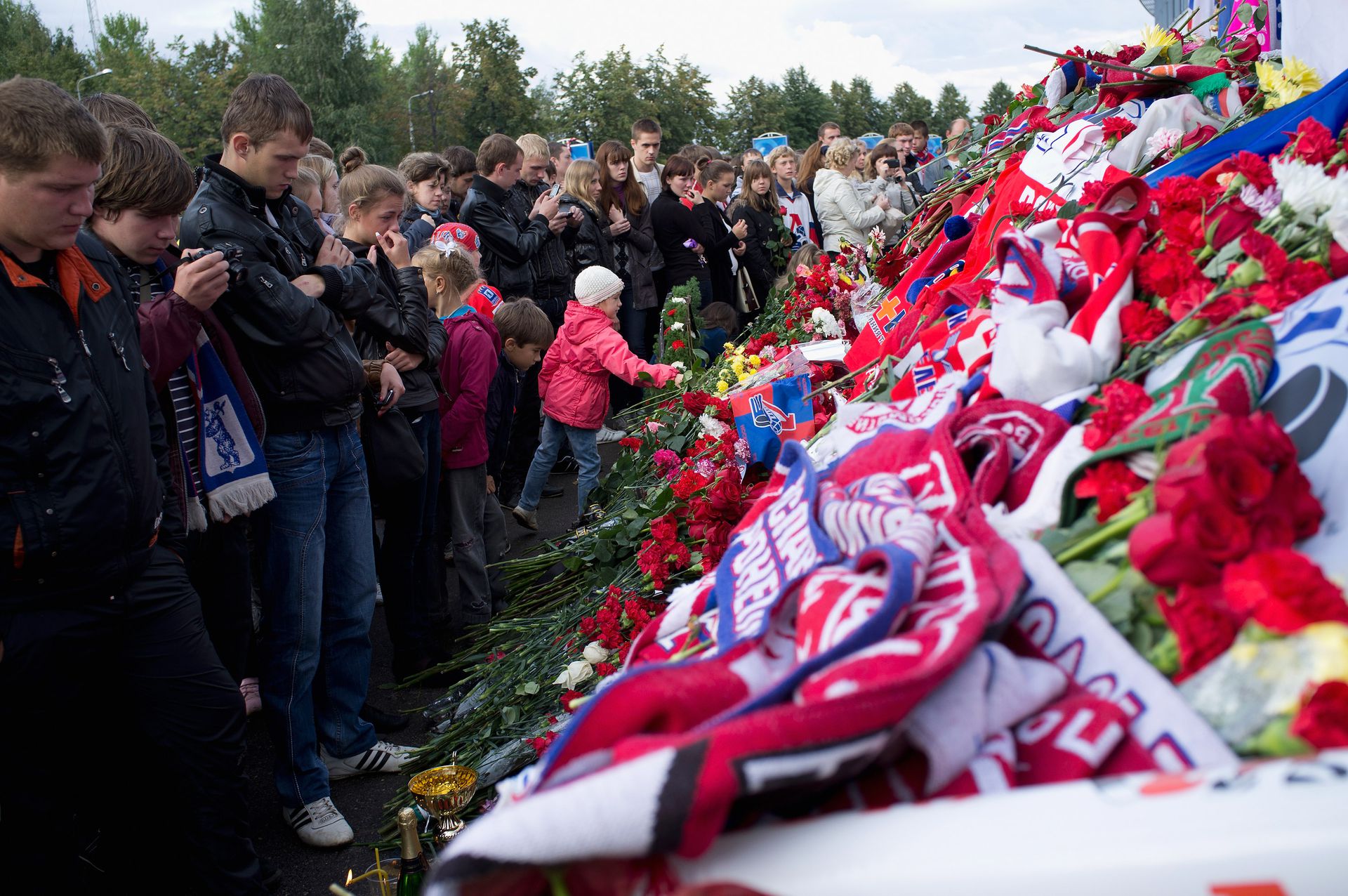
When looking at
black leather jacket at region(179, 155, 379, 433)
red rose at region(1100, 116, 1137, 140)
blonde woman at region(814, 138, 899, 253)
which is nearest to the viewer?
red rose at region(1100, 116, 1137, 140)

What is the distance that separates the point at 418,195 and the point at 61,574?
4859 millimetres

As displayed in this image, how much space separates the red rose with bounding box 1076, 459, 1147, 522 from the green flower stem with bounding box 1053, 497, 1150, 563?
0.6 inches

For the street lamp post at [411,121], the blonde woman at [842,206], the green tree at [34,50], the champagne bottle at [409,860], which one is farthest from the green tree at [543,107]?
the champagne bottle at [409,860]

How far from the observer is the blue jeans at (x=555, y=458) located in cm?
580

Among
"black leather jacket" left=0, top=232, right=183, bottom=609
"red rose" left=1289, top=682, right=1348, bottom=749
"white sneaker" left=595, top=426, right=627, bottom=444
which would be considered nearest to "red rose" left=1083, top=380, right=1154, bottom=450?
"red rose" left=1289, top=682, right=1348, bottom=749

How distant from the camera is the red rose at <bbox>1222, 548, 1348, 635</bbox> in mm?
944

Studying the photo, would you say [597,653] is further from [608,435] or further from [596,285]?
[608,435]

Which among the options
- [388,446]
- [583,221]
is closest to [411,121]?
[583,221]

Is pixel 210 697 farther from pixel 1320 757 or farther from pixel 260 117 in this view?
pixel 1320 757

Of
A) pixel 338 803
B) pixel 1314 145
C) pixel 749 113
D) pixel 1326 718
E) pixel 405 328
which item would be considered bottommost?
pixel 338 803

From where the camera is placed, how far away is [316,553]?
10.4ft

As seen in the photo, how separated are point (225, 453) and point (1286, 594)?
2678 mm

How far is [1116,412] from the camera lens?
4.44 feet

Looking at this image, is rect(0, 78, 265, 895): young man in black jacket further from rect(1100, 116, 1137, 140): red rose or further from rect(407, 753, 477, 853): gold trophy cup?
rect(1100, 116, 1137, 140): red rose
